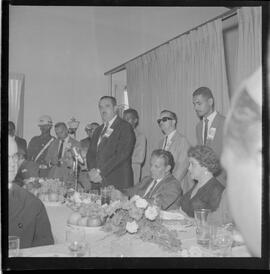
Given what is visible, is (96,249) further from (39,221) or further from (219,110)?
(219,110)

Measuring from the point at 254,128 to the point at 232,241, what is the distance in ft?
1.53

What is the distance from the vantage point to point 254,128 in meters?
1.80

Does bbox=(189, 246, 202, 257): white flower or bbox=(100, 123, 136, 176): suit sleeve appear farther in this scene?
bbox=(100, 123, 136, 176): suit sleeve

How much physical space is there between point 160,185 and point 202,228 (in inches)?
10.2

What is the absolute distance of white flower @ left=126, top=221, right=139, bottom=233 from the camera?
67.6 inches

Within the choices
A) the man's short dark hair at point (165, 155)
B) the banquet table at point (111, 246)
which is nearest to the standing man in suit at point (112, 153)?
the man's short dark hair at point (165, 155)

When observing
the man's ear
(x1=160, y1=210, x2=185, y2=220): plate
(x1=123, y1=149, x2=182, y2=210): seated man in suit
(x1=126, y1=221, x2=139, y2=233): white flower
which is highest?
the man's ear

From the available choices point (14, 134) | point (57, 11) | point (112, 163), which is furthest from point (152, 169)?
point (57, 11)

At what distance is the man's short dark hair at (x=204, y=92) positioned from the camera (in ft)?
6.03

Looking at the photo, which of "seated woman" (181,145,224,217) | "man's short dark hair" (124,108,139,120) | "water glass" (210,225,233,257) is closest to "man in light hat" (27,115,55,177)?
"man's short dark hair" (124,108,139,120)

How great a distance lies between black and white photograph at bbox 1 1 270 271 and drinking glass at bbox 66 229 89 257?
0.05 feet

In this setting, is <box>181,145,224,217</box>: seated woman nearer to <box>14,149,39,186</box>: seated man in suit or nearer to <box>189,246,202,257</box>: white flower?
<box>189,246,202,257</box>: white flower

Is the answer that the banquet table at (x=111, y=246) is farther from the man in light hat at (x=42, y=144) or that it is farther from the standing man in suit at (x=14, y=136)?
the standing man in suit at (x=14, y=136)

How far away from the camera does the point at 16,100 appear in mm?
1815
